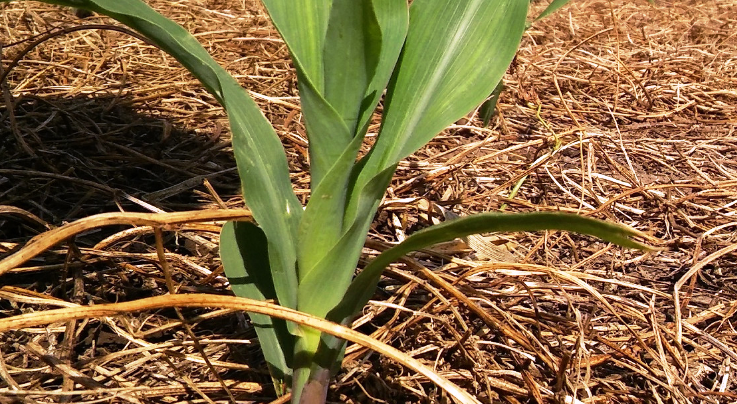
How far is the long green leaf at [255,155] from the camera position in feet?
2.19

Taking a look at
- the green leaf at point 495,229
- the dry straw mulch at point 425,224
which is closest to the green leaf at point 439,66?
the green leaf at point 495,229

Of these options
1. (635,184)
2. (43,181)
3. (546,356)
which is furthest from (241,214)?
(635,184)

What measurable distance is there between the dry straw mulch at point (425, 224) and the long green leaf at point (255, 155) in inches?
8.1

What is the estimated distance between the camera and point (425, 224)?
130 cm

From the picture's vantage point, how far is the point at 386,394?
896 mm

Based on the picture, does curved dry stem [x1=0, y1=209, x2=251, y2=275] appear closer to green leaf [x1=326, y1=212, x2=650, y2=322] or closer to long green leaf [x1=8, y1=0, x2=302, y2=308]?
long green leaf [x1=8, y1=0, x2=302, y2=308]

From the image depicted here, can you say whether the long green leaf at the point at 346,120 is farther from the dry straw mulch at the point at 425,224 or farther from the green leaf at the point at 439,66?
the dry straw mulch at the point at 425,224

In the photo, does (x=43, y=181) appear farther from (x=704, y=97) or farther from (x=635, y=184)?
(x=704, y=97)

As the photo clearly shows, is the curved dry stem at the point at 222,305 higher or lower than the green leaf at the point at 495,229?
lower

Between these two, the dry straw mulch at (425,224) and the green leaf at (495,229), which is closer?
the green leaf at (495,229)

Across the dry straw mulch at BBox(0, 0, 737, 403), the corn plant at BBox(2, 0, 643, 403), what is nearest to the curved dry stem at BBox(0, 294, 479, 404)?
the corn plant at BBox(2, 0, 643, 403)

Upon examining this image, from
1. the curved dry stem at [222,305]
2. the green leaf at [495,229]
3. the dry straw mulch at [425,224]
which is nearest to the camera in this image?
the green leaf at [495,229]

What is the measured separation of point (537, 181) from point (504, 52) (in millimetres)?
803

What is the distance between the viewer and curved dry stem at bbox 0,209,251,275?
25.2 inches
